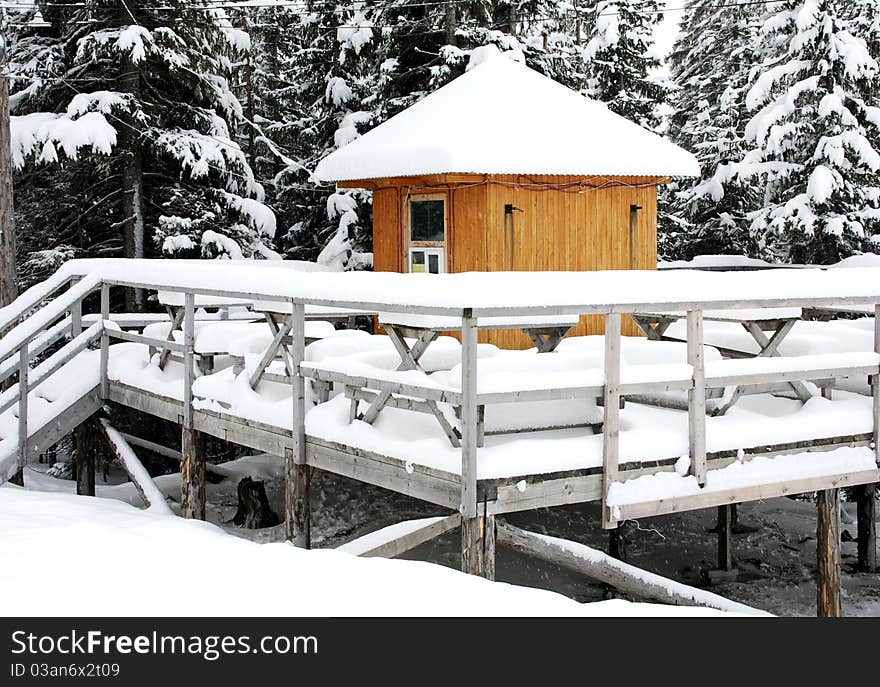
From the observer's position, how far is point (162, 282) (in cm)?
1106

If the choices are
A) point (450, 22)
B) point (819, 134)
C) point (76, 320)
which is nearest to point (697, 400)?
point (76, 320)

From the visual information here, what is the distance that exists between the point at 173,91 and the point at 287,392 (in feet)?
39.6

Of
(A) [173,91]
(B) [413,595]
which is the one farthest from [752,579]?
(A) [173,91]

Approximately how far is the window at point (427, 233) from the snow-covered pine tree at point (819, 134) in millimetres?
9862

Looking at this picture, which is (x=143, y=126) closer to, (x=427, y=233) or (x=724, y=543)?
(x=427, y=233)

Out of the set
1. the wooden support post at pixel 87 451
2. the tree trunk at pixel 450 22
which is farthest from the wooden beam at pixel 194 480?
the tree trunk at pixel 450 22

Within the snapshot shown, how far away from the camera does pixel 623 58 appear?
24.9 metres

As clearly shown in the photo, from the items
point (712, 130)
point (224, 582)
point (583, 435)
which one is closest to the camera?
point (224, 582)

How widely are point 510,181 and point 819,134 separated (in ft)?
35.8

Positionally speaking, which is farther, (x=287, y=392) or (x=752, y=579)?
(x=752, y=579)

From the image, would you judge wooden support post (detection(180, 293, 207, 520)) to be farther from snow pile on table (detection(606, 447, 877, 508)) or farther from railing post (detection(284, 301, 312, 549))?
snow pile on table (detection(606, 447, 877, 508))

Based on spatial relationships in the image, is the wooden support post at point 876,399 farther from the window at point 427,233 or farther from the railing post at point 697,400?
the window at point 427,233
